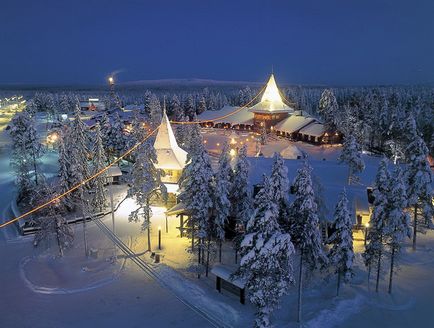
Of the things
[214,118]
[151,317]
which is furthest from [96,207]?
[214,118]

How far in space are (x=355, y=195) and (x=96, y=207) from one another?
24.8 metres

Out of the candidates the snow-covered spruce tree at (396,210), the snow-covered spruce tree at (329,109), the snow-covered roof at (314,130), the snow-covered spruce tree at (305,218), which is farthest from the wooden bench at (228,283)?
the snow-covered spruce tree at (329,109)

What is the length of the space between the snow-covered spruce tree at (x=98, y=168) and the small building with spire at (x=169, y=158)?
19.6 feet

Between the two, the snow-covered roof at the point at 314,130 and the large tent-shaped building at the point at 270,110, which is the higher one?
the large tent-shaped building at the point at 270,110

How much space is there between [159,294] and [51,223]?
10.1 meters

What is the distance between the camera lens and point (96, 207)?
37.7m

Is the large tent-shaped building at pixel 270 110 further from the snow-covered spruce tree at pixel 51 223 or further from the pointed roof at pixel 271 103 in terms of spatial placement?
the snow-covered spruce tree at pixel 51 223

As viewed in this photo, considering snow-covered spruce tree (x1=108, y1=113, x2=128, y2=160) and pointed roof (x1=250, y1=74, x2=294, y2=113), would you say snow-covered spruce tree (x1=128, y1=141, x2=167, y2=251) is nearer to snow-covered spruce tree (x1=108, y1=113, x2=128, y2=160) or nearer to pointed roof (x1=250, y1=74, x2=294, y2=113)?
snow-covered spruce tree (x1=108, y1=113, x2=128, y2=160)

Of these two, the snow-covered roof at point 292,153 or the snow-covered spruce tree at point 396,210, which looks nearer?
the snow-covered spruce tree at point 396,210

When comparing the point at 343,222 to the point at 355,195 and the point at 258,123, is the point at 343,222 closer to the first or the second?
the point at 355,195

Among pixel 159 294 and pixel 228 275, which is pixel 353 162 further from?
pixel 159 294

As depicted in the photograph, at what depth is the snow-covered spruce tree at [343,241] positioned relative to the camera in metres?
22.2

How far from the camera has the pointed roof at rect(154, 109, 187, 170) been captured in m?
39.8

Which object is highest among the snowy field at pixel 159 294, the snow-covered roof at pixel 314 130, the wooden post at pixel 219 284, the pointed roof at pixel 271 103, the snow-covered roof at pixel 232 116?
the pointed roof at pixel 271 103
